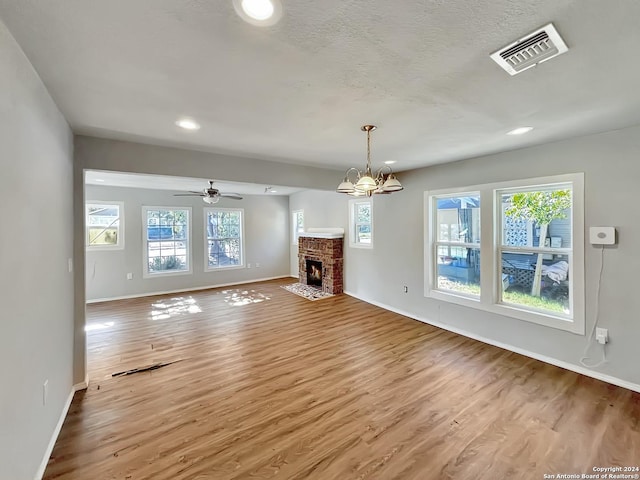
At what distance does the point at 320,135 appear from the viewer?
2760mm

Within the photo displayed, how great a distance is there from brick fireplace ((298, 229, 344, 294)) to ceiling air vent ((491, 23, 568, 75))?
5.10 metres

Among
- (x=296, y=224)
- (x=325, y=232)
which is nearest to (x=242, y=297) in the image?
(x=325, y=232)

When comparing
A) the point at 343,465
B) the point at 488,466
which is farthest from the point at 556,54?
the point at 343,465

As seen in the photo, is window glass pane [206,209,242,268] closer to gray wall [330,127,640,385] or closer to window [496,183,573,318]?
gray wall [330,127,640,385]

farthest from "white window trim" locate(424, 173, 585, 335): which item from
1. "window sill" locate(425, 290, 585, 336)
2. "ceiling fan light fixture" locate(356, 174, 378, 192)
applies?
"ceiling fan light fixture" locate(356, 174, 378, 192)

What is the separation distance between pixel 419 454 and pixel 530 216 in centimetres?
303

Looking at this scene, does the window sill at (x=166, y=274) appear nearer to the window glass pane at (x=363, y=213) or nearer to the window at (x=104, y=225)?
the window at (x=104, y=225)

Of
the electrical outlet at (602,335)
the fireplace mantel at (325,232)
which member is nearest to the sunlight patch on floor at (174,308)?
the fireplace mantel at (325,232)

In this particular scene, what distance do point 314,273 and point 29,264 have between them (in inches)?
240

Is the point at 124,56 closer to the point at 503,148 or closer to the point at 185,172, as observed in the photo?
the point at 185,172

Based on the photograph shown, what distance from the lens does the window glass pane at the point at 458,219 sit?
3.94 m

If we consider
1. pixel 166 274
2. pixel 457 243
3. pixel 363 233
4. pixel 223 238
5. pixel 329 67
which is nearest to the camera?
pixel 329 67

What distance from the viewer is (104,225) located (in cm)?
595

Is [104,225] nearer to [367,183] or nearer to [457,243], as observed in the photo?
[367,183]
